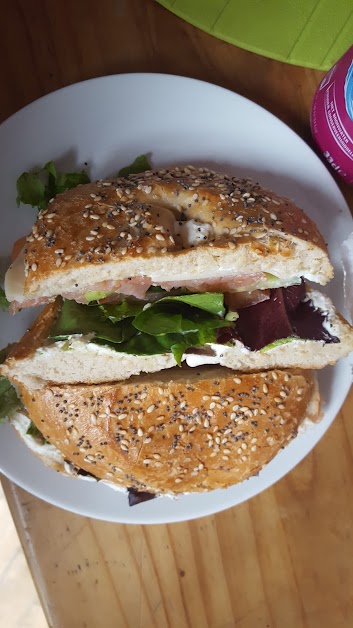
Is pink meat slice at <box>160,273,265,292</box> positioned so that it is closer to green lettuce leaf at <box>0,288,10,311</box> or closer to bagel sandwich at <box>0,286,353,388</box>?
bagel sandwich at <box>0,286,353,388</box>

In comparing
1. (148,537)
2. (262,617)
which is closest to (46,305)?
(148,537)

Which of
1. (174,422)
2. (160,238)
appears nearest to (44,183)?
(160,238)

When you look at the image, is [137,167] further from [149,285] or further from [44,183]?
[149,285]

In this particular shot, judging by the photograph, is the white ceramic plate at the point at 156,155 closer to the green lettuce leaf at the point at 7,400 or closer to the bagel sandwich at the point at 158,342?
the green lettuce leaf at the point at 7,400

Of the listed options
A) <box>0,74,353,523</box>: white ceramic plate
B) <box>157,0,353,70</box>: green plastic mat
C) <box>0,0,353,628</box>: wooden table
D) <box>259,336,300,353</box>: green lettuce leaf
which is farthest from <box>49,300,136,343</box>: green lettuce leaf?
<box>157,0,353,70</box>: green plastic mat

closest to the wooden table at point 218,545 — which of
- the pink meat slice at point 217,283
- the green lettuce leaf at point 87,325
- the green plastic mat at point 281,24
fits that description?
the green plastic mat at point 281,24
